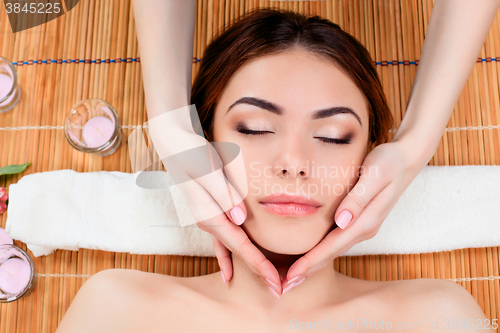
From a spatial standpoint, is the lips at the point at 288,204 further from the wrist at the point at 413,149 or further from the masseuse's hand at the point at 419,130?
the wrist at the point at 413,149

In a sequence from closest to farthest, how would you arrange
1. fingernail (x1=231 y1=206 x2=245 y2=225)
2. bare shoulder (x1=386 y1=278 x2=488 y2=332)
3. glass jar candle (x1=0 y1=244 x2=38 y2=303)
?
fingernail (x1=231 y1=206 x2=245 y2=225) → bare shoulder (x1=386 y1=278 x2=488 y2=332) → glass jar candle (x1=0 y1=244 x2=38 y2=303)

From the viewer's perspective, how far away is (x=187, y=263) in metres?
1.49

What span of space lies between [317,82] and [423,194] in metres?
0.71

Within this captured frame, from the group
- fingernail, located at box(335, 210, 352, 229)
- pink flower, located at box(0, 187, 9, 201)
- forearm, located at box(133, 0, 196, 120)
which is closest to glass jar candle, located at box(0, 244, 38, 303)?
pink flower, located at box(0, 187, 9, 201)

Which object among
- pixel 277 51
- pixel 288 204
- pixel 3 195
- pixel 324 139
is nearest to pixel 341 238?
pixel 288 204

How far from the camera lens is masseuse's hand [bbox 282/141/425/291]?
98 cm

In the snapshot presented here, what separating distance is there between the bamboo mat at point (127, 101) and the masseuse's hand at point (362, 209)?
20.4 inches

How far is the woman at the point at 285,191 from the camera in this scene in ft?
3.28

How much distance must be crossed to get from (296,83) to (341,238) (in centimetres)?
44

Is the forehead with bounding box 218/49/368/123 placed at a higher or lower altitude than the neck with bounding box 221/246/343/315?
higher

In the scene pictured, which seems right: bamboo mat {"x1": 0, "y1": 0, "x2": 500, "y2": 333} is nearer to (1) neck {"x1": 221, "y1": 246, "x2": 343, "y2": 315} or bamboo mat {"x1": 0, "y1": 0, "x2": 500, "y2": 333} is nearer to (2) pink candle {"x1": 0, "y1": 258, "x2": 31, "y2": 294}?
(2) pink candle {"x1": 0, "y1": 258, "x2": 31, "y2": 294}

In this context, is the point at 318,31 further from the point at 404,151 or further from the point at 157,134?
the point at 157,134

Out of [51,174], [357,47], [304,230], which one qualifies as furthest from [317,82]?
[51,174]

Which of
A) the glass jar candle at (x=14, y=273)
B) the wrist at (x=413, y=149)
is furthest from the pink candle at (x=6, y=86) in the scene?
the wrist at (x=413, y=149)
